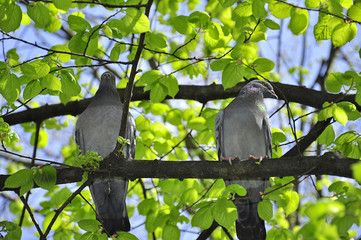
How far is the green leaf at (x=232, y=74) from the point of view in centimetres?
430

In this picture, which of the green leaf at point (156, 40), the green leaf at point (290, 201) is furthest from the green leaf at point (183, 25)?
the green leaf at point (290, 201)

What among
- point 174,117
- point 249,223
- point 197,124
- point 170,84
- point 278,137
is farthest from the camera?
point 174,117

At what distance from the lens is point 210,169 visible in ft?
13.9

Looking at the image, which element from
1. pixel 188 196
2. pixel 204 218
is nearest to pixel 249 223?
pixel 188 196

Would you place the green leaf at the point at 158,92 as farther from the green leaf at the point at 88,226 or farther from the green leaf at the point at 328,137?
A: the green leaf at the point at 328,137

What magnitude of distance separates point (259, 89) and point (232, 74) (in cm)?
200

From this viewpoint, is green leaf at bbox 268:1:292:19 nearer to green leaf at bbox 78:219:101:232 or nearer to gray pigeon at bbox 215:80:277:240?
Result: gray pigeon at bbox 215:80:277:240

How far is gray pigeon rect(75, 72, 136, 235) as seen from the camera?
18.7 ft

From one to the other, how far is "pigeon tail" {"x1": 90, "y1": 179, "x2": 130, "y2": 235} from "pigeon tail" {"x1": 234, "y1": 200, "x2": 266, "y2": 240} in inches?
57.0

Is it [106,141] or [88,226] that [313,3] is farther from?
[106,141]

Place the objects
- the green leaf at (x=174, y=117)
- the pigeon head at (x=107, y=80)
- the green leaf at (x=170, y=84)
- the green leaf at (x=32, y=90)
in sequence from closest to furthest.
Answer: the green leaf at (x=32, y=90) < the green leaf at (x=170, y=84) < the pigeon head at (x=107, y=80) < the green leaf at (x=174, y=117)

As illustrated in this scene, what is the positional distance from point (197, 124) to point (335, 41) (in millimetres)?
2726

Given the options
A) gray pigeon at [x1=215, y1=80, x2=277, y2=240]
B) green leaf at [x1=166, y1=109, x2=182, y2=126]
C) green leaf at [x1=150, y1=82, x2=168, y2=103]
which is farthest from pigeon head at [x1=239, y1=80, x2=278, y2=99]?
green leaf at [x1=150, y1=82, x2=168, y2=103]

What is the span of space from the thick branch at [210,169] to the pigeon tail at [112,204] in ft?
4.23
